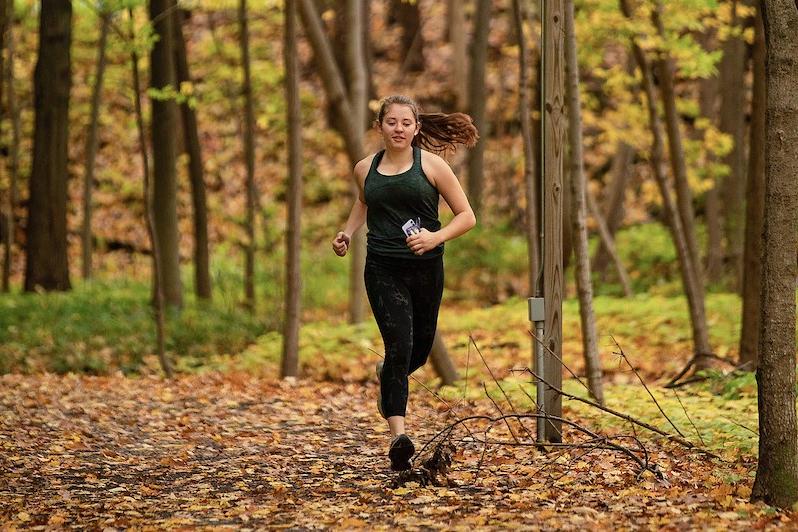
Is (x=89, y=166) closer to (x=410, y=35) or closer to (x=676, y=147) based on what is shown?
(x=676, y=147)

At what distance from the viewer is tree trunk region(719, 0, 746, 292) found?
692 inches

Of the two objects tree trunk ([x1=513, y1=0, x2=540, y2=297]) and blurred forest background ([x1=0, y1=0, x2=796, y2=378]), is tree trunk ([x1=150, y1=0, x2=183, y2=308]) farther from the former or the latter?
tree trunk ([x1=513, y1=0, x2=540, y2=297])

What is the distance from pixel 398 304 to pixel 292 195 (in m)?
5.13

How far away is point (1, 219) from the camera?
→ 23109mm

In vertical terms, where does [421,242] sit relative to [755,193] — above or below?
below

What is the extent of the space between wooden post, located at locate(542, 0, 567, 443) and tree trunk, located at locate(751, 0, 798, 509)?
6.22 ft

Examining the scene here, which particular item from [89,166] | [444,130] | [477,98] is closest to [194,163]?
[89,166]

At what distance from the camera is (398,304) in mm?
6059

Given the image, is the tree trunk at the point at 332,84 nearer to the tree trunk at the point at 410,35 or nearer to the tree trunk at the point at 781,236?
the tree trunk at the point at 781,236

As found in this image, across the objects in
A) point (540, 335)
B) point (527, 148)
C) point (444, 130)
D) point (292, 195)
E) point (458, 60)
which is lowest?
point (540, 335)

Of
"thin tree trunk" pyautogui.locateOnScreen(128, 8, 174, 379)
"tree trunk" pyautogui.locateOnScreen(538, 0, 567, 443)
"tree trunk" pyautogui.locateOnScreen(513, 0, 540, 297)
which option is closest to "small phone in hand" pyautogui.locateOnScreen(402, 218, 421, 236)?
"tree trunk" pyautogui.locateOnScreen(538, 0, 567, 443)

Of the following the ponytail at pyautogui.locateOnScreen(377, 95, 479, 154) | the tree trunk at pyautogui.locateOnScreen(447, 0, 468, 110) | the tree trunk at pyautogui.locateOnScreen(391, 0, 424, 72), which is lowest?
the ponytail at pyautogui.locateOnScreen(377, 95, 479, 154)

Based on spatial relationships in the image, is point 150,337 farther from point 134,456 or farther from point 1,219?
point 1,219

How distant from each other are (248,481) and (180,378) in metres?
5.88
